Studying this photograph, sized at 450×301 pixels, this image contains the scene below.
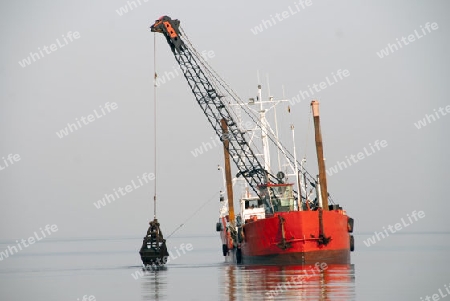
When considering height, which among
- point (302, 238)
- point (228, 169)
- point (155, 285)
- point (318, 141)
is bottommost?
point (155, 285)

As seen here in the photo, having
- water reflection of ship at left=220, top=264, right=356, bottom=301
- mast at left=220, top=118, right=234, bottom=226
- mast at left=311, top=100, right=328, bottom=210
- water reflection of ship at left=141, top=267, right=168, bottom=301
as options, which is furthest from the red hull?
mast at left=220, top=118, right=234, bottom=226

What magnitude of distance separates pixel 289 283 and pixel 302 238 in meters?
11.2

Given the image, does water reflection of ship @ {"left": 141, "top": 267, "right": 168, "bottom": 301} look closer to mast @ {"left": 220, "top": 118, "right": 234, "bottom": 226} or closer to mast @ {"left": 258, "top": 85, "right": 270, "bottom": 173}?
mast @ {"left": 220, "top": 118, "right": 234, "bottom": 226}

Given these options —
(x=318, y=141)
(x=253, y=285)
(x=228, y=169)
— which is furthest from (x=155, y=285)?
(x=228, y=169)

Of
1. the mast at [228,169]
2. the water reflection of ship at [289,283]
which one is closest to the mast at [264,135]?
the mast at [228,169]

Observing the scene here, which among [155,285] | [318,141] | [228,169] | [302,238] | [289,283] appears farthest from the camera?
[228,169]

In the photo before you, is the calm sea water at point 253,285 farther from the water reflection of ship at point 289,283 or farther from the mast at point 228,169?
the mast at point 228,169

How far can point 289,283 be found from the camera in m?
48.1

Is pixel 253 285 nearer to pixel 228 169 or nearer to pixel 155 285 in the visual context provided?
pixel 155 285

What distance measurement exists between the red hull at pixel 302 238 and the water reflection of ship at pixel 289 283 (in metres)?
0.68

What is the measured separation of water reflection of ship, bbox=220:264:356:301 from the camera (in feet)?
138

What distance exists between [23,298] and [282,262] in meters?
18.1

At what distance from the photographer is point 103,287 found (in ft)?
184

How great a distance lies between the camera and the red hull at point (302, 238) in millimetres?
59000
